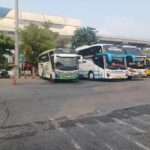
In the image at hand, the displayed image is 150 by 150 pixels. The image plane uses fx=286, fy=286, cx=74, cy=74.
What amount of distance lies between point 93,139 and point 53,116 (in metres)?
3.10

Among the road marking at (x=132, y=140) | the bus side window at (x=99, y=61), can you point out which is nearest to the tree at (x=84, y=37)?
the bus side window at (x=99, y=61)

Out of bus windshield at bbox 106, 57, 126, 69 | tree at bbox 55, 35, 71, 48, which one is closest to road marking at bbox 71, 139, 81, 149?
bus windshield at bbox 106, 57, 126, 69

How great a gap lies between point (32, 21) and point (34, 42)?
4215 centimetres

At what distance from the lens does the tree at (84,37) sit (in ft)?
162

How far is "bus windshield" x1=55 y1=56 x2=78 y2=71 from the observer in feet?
77.6

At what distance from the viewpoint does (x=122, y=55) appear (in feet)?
84.3

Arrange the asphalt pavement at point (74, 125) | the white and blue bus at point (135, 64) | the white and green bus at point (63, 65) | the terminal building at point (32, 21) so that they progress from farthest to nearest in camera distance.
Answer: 1. the terminal building at point (32, 21)
2. the white and blue bus at point (135, 64)
3. the white and green bus at point (63, 65)
4. the asphalt pavement at point (74, 125)

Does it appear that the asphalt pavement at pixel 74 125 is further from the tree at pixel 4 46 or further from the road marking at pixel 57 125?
the tree at pixel 4 46

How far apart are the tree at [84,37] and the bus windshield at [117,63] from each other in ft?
79.5

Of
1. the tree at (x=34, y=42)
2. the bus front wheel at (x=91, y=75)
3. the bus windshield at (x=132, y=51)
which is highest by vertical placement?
the tree at (x=34, y=42)

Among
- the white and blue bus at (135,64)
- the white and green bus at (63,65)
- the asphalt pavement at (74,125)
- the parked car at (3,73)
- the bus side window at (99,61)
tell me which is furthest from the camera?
the parked car at (3,73)

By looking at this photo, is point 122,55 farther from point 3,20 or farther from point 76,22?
point 76,22

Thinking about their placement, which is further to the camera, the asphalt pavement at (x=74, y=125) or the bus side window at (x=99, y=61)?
the bus side window at (x=99, y=61)

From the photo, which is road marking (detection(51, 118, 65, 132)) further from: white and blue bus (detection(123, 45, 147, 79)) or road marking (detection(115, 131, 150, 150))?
white and blue bus (detection(123, 45, 147, 79))
